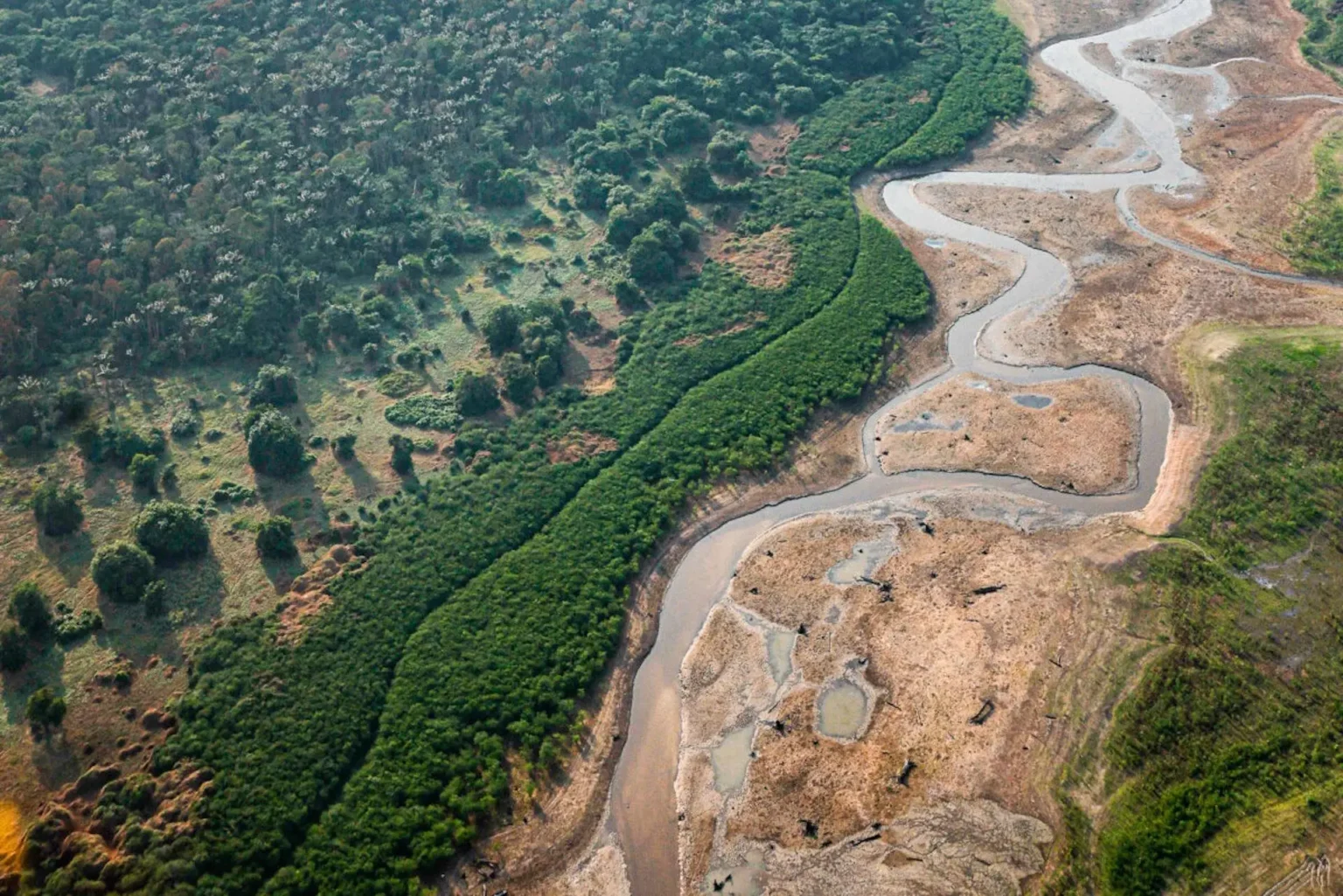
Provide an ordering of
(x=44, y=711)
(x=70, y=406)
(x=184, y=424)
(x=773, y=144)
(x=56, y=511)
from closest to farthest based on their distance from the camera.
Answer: (x=44, y=711) < (x=56, y=511) < (x=70, y=406) < (x=184, y=424) < (x=773, y=144)

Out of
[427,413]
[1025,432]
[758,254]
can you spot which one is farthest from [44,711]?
[758,254]

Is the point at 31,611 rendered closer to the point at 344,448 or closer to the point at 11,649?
the point at 11,649

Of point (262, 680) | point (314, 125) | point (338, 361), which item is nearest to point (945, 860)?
point (262, 680)

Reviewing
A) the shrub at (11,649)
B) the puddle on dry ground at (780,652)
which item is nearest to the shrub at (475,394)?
the puddle on dry ground at (780,652)

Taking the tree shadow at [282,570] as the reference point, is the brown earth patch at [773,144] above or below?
above

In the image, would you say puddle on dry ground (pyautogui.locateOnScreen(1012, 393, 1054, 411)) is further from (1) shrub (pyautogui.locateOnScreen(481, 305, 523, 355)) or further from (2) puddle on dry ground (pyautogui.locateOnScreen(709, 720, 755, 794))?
(1) shrub (pyautogui.locateOnScreen(481, 305, 523, 355))

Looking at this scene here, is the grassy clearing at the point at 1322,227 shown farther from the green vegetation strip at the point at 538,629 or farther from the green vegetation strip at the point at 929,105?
the green vegetation strip at the point at 538,629
